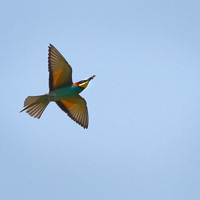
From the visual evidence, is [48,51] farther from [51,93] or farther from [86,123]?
[86,123]

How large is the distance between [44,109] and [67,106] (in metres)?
0.60

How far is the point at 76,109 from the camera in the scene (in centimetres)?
1027

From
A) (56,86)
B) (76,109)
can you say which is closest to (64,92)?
(56,86)

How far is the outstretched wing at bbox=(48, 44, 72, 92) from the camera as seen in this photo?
30.8 ft

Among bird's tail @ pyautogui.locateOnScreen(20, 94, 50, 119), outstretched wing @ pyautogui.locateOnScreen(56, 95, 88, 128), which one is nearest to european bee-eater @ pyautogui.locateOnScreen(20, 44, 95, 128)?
bird's tail @ pyautogui.locateOnScreen(20, 94, 50, 119)

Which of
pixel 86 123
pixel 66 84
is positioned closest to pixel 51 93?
pixel 66 84

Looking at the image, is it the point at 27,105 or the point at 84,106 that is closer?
the point at 27,105

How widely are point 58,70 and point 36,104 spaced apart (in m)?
0.69

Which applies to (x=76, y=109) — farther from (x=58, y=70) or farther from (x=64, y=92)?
(x=58, y=70)

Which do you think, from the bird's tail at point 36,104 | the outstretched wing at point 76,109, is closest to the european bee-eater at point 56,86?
the bird's tail at point 36,104

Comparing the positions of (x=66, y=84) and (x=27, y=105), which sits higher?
(x=66, y=84)

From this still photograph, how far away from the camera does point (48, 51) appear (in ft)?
30.8

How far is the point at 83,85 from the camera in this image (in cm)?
967

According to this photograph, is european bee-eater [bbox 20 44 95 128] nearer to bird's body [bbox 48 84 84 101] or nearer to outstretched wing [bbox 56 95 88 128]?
bird's body [bbox 48 84 84 101]
